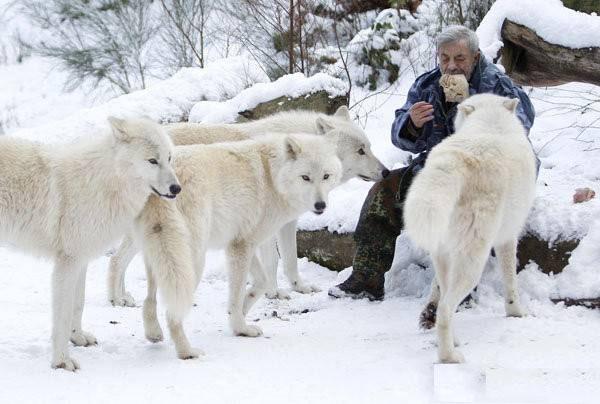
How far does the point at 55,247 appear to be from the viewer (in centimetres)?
364

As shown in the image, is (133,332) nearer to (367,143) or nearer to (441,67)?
(367,143)

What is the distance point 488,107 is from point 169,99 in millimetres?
5402

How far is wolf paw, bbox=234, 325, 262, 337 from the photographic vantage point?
4.26 meters

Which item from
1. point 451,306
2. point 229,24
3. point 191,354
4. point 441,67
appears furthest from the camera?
point 229,24

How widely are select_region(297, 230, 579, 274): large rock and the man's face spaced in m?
1.20

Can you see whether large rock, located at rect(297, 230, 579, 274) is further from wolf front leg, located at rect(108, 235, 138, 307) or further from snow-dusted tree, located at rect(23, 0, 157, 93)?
snow-dusted tree, located at rect(23, 0, 157, 93)

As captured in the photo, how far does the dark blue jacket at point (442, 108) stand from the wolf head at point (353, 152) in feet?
1.33

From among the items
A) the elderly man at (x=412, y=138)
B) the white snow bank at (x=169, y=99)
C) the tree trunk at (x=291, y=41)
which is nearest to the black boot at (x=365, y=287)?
the elderly man at (x=412, y=138)

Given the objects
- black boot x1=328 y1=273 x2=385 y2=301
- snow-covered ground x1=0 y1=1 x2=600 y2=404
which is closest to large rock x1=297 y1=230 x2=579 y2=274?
snow-covered ground x1=0 y1=1 x2=600 y2=404

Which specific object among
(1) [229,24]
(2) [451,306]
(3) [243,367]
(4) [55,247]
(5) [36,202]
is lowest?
(3) [243,367]

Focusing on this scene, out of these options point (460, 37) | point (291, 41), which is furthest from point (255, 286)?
point (291, 41)

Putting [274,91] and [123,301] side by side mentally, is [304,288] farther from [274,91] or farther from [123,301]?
[274,91]

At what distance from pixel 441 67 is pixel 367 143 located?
0.82 m

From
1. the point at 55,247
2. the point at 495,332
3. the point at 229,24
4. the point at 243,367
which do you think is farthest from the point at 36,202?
the point at 229,24
